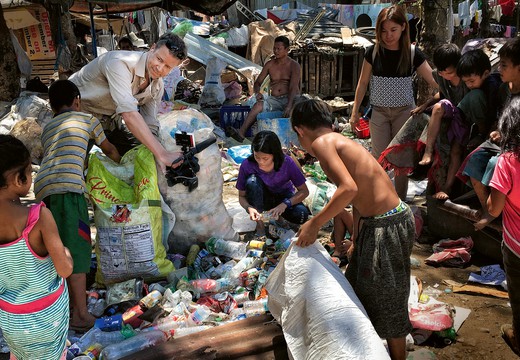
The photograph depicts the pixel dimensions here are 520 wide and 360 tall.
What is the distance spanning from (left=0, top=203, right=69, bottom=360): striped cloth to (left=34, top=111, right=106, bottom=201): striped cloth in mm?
878

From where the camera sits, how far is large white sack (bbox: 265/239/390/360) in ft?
6.62

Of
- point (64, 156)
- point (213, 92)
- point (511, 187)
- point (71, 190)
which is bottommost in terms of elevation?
point (213, 92)

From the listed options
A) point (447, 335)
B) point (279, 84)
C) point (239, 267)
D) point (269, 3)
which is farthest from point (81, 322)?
point (269, 3)

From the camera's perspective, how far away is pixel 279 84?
7.41 metres

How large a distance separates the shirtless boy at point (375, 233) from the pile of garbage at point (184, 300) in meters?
0.86

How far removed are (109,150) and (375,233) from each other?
6.88 ft

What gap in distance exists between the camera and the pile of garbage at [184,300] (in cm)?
293

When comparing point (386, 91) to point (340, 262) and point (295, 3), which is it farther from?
point (295, 3)

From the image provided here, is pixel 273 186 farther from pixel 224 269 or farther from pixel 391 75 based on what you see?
pixel 391 75

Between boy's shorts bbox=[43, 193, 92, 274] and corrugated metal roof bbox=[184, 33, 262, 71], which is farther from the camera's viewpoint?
corrugated metal roof bbox=[184, 33, 262, 71]

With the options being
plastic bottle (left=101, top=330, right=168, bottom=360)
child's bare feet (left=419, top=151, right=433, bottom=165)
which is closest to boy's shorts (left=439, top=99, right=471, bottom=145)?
child's bare feet (left=419, top=151, right=433, bottom=165)

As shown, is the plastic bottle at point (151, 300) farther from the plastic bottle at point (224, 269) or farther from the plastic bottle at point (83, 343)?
the plastic bottle at point (224, 269)

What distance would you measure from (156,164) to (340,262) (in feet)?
5.18

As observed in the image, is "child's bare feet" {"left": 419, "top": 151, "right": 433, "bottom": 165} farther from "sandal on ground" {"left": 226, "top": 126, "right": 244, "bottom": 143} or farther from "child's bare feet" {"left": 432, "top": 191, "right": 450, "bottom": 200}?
"sandal on ground" {"left": 226, "top": 126, "right": 244, "bottom": 143}
